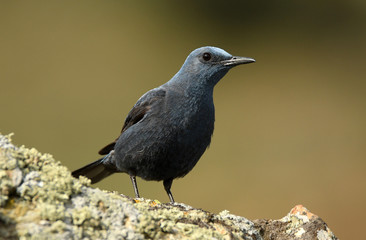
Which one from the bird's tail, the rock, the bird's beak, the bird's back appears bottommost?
the rock

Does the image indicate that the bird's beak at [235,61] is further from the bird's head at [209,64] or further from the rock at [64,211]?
the rock at [64,211]

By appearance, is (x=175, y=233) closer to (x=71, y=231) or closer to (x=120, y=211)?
(x=120, y=211)

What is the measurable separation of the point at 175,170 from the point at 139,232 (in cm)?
265

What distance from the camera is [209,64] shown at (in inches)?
217

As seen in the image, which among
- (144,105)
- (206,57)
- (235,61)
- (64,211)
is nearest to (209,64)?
(206,57)

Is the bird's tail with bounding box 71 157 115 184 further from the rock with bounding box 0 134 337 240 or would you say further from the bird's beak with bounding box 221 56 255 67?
the rock with bounding box 0 134 337 240

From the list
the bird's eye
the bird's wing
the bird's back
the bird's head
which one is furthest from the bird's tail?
the bird's eye

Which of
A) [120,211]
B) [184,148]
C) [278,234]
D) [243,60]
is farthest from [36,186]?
[243,60]

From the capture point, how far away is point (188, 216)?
2936mm

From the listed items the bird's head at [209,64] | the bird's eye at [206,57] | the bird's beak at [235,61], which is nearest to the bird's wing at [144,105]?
the bird's head at [209,64]

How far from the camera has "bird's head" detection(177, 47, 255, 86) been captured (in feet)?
17.7

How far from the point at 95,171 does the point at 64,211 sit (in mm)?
3826

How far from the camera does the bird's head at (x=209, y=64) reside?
541 centimetres

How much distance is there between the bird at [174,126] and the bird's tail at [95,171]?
1.53 ft
